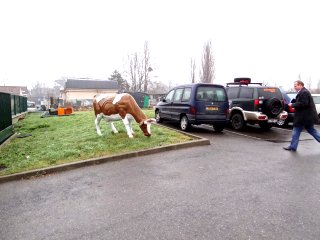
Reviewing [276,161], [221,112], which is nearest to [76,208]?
[276,161]

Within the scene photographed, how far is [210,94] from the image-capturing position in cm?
1020

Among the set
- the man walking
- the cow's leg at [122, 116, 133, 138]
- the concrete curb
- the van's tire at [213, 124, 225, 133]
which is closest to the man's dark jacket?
the man walking

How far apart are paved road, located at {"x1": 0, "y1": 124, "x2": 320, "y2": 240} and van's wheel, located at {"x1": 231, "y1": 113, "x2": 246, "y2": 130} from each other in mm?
4484

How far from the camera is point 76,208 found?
13.4 ft

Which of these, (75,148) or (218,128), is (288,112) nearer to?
(218,128)

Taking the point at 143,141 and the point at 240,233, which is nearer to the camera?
the point at 240,233

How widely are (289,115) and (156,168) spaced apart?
923cm

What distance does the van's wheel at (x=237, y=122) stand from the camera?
11.3 meters

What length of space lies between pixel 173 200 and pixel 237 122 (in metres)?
8.21

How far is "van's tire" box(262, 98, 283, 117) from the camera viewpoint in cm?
1027

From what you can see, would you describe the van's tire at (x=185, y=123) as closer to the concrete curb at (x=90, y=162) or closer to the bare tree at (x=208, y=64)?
the concrete curb at (x=90, y=162)

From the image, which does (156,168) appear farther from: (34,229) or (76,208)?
(34,229)

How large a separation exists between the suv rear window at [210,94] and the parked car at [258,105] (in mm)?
1250

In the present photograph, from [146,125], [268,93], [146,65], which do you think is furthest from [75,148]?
[146,65]
